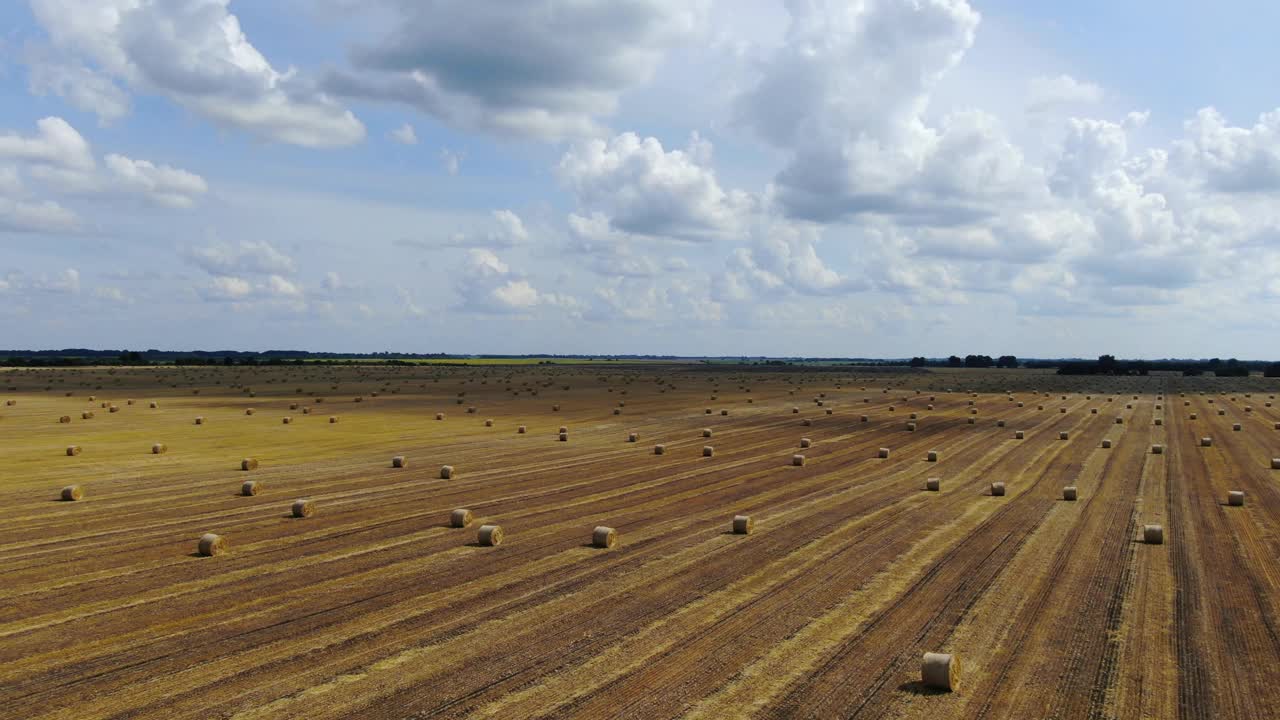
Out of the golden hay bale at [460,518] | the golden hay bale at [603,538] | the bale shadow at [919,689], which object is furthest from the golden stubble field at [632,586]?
the golden hay bale at [460,518]

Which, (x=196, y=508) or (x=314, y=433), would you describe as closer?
(x=196, y=508)

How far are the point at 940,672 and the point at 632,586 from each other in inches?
225

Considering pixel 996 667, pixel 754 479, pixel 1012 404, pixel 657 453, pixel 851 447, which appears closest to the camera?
pixel 996 667

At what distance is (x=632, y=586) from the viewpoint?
14.7 metres

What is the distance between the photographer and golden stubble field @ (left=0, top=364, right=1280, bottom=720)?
1030 cm

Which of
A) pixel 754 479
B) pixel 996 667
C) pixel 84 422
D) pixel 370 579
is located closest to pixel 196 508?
pixel 370 579

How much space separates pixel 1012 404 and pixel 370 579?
61326 mm

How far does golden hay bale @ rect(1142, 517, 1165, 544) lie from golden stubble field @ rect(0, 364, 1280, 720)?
231 millimetres

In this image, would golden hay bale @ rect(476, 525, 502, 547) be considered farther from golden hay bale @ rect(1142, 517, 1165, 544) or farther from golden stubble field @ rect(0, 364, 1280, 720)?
golden hay bale @ rect(1142, 517, 1165, 544)

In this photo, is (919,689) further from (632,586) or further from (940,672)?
(632,586)

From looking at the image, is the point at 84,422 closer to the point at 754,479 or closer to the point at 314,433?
the point at 314,433

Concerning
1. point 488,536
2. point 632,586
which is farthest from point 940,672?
point 488,536

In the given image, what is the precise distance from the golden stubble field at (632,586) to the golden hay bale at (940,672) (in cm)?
16

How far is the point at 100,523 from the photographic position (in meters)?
18.8
